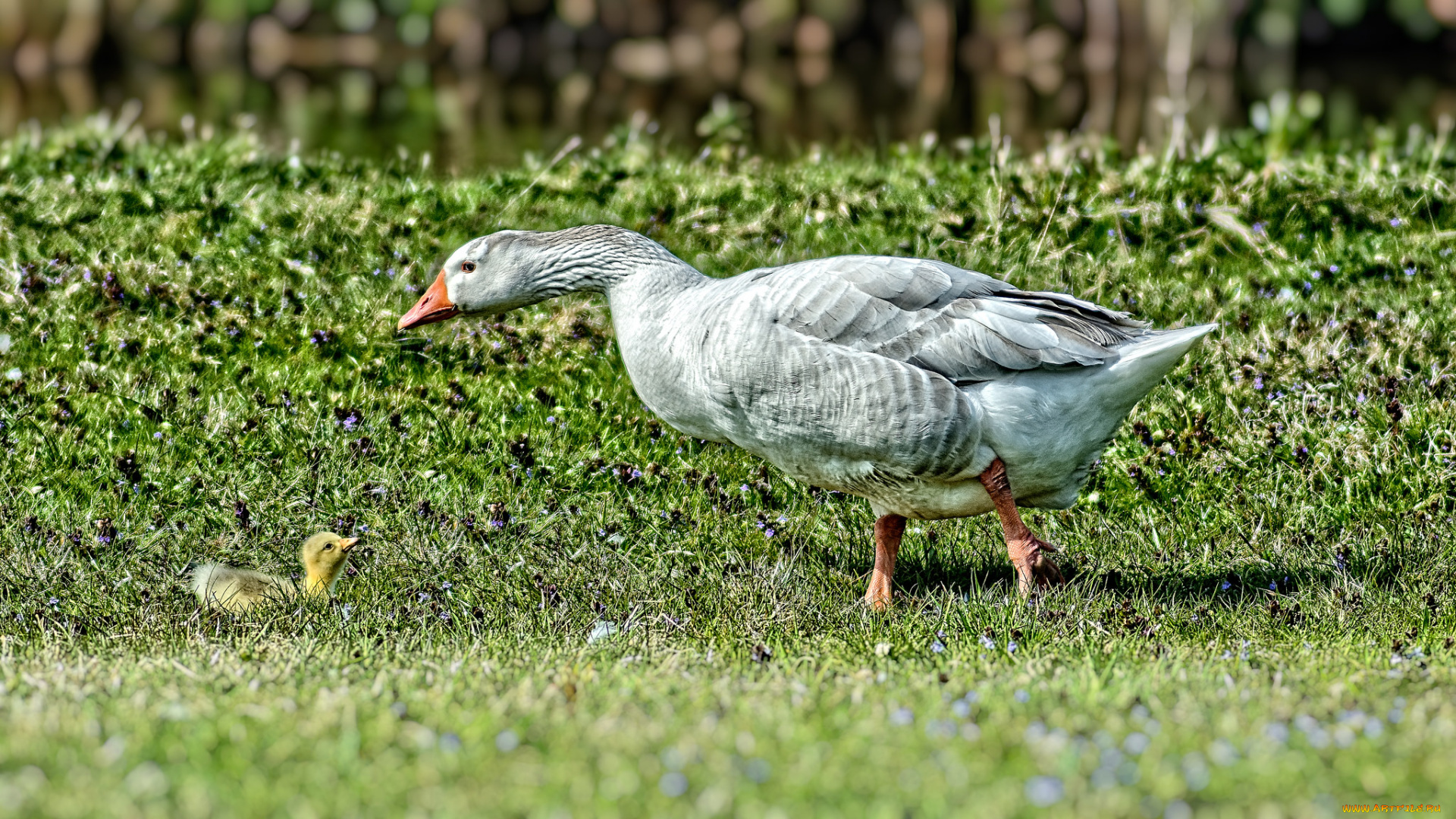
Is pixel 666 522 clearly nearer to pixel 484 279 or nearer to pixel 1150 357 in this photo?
pixel 484 279

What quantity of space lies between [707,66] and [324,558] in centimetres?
2389

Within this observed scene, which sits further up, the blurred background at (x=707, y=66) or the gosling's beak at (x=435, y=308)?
the blurred background at (x=707, y=66)

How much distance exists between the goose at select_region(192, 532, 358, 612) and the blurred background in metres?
10.8

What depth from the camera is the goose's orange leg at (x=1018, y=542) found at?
5.59 meters

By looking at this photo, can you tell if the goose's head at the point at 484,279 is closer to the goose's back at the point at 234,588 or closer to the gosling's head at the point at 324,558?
the gosling's head at the point at 324,558

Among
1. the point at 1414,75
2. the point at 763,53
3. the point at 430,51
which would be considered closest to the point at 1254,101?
the point at 1414,75

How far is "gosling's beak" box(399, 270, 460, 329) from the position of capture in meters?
6.06

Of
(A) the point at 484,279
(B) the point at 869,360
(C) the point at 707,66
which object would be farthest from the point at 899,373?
(C) the point at 707,66

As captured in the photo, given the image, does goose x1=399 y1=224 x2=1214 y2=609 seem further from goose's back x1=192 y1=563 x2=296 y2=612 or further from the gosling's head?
goose's back x1=192 y1=563 x2=296 y2=612

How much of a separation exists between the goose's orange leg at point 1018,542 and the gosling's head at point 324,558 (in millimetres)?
2403

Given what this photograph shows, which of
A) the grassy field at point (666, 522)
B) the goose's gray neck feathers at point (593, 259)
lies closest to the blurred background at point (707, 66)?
the grassy field at point (666, 522)

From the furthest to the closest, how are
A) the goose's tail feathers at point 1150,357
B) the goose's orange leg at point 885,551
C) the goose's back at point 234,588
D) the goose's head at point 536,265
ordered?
1. the goose's orange leg at point 885,551
2. the goose's head at point 536,265
3. the goose's back at point 234,588
4. the goose's tail feathers at point 1150,357

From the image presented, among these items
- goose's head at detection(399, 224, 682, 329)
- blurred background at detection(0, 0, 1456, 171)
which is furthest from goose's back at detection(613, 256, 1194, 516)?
blurred background at detection(0, 0, 1456, 171)

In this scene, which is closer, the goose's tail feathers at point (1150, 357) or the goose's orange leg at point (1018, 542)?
the goose's tail feathers at point (1150, 357)
